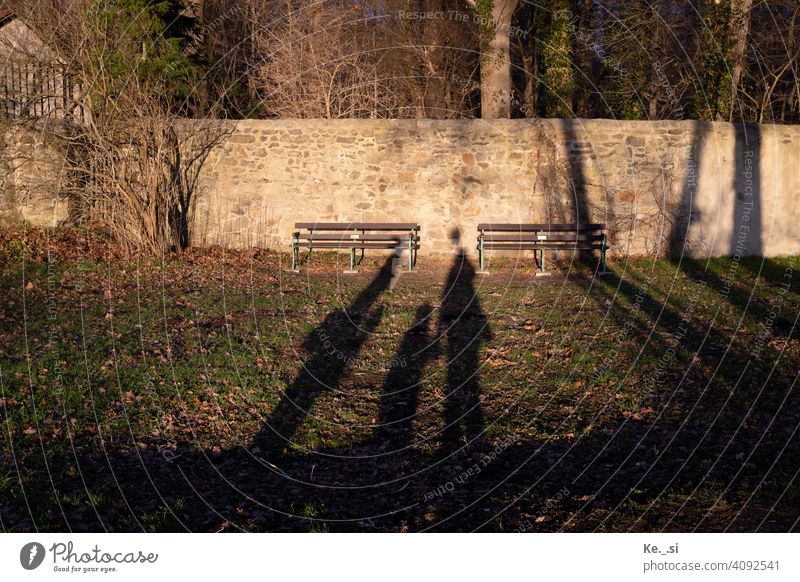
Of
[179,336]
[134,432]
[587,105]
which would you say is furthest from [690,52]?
[134,432]

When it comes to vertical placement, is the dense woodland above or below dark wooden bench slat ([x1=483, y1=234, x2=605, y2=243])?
above

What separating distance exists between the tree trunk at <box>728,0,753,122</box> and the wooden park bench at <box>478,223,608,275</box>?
3.50 meters

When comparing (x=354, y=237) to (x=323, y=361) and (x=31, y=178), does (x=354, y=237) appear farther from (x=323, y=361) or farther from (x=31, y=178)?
(x=31, y=178)

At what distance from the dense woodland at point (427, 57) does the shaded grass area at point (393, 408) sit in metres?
4.25

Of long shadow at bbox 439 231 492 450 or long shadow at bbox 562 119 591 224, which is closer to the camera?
long shadow at bbox 439 231 492 450

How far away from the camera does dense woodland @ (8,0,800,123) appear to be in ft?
37.1

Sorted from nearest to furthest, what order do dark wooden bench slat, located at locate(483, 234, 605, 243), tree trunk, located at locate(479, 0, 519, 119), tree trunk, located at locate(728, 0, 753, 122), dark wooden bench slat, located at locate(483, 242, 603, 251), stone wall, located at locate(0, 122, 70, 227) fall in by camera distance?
dark wooden bench slat, located at locate(483, 242, 603, 251), dark wooden bench slat, located at locate(483, 234, 605, 243), stone wall, located at locate(0, 122, 70, 227), tree trunk, located at locate(728, 0, 753, 122), tree trunk, located at locate(479, 0, 519, 119)

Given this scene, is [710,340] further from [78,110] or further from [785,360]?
[78,110]

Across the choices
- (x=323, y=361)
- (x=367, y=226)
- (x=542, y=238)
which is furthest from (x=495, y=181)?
(x=323, y=361)

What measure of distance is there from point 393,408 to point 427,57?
1321 centimetres

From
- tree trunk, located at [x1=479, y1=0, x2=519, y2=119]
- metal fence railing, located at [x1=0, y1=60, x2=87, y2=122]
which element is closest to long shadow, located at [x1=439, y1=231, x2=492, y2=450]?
tree trunk, located at [x1=479, y1=0, x2=519, y2=119]

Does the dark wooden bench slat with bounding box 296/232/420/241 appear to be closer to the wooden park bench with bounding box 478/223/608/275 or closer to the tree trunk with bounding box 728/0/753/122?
the wooden park bench with bounding box 478/223/608/275

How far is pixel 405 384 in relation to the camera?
5918mm

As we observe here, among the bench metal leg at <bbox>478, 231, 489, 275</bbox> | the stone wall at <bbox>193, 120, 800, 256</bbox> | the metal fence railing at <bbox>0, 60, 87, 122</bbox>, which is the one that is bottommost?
the bench metal leg at <bbox>478, 231, 489, 275</bbox>
